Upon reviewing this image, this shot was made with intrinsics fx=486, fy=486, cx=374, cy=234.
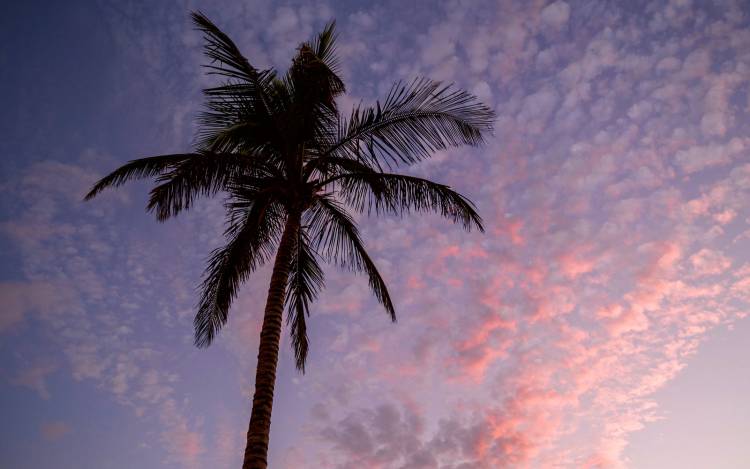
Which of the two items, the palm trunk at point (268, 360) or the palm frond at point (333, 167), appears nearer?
the palm trunk at point (268, 360)

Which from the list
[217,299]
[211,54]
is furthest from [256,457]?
[211,54]

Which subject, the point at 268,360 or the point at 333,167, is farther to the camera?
the point at 333,167

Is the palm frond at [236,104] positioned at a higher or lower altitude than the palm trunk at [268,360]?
higher

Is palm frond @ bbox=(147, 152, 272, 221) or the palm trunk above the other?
palm frond @ bbox=(147, 152, 272, 221)

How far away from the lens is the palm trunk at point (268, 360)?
273 inches

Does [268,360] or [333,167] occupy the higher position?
[333,167]

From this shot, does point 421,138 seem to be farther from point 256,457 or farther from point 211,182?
point 256,457

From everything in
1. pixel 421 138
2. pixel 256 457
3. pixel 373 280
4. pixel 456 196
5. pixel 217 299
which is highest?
pixel 421 138

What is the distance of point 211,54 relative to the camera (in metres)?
8.63

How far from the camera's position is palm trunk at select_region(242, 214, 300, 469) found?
694cm

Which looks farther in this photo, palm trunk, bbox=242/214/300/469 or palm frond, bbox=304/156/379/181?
palm frond, bbox=304/156/379/181

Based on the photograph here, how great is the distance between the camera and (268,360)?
7.75m

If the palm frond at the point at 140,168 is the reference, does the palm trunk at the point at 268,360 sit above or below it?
below

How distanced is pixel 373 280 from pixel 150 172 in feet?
16.7
